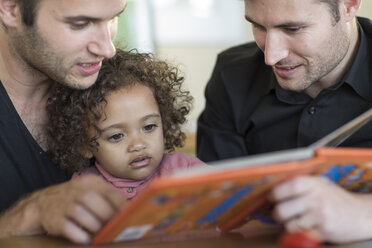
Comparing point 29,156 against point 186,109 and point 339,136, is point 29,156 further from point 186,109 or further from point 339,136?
point 339,136

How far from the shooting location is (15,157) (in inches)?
61.4

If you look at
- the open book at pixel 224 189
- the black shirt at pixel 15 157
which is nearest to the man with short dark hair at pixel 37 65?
the black shirt at pixel 15 157

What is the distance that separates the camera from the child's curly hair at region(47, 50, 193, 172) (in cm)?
158

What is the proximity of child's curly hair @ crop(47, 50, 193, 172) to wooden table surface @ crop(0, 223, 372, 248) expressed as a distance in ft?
1.71

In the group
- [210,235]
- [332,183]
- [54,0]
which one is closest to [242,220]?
[210,235]

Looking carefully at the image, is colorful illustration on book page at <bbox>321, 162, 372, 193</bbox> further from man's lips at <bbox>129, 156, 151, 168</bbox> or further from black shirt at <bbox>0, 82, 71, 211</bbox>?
black shirt at <bbox>0, 82, 71, 211</bbox>

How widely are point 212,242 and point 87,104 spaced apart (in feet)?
2.47

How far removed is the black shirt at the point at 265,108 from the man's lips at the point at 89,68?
22.5 inches

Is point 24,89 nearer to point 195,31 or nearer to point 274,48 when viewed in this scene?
point 274,48

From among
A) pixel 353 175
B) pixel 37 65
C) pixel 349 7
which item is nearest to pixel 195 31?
pixel 349 7

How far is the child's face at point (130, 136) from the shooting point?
155 centimetres

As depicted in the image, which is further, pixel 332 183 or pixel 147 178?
pixel 147 178

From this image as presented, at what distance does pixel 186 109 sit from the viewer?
1883 mm

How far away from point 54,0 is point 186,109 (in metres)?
0.64
